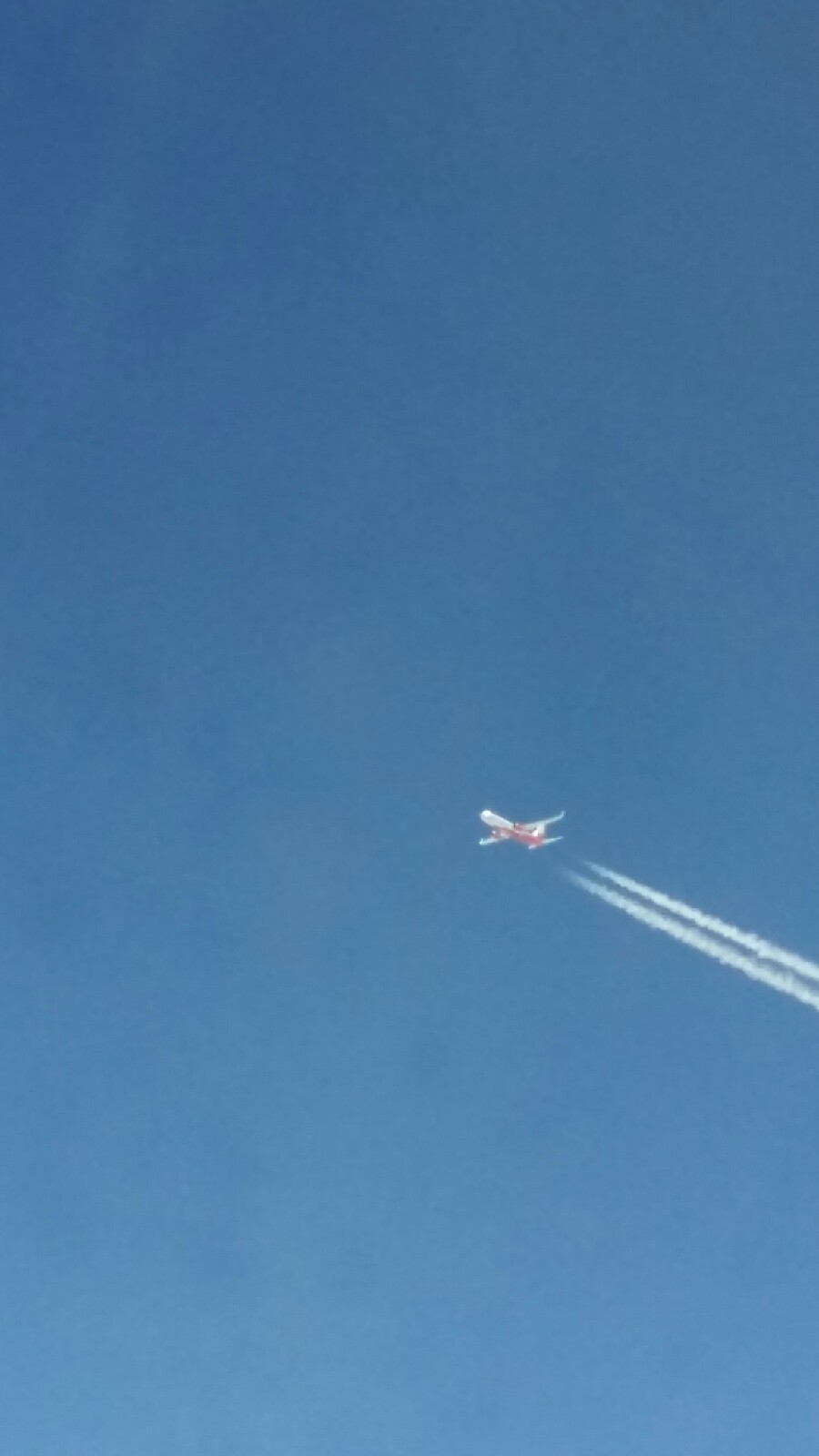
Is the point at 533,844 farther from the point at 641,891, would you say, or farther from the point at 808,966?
the point at 808,966

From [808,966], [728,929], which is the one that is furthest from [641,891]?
[808,966]

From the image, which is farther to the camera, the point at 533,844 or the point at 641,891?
the point at 533,844

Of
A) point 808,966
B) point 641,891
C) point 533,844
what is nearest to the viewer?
point 808,966

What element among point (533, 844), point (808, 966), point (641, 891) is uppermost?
point (533, 844)

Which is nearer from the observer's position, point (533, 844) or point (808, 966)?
point (808, 966)

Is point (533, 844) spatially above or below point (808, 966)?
above

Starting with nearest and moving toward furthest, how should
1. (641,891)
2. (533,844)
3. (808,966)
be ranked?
1. (808,966)
2. (641,891)
3. (533,844)

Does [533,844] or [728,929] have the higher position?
[533,844]

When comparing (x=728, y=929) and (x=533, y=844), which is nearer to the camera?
(x=728, y=929)

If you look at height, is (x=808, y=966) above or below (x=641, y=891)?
below
